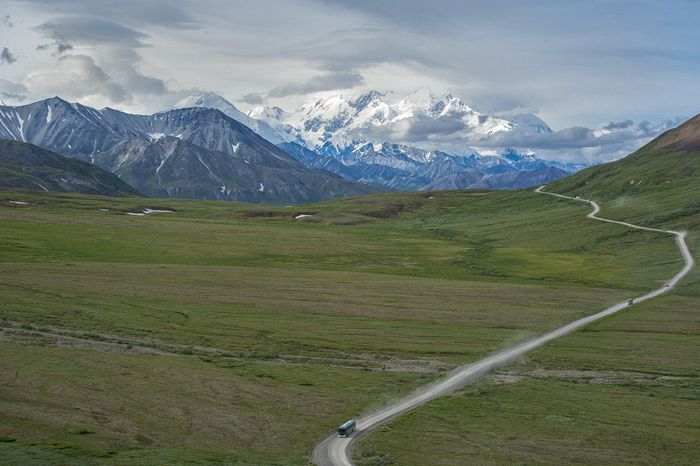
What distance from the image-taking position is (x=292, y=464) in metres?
45.0

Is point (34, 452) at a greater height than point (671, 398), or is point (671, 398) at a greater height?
point (34, 452)

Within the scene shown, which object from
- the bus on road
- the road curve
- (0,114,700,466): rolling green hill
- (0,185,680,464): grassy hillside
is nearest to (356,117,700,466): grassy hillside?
(0,114,700,466): rolling green hill

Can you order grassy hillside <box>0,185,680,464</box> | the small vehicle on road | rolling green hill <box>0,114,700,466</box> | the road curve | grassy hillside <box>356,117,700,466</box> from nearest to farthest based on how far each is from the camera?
the road curve → rolling green hill <box>0,114,700,466</box> → grassy hillside <box>356,117,700,466</box> → grassy hillside <box>0,185,680,464</box> → the small vehicle on road

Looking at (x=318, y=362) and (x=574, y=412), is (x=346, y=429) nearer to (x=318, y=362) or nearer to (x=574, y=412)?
(x=574, y=412)

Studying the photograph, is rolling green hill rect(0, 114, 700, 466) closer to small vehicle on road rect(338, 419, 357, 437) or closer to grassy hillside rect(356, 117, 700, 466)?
grassy hillside rect(356, 117, 700, 466)

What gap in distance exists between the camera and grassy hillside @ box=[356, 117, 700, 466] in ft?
164

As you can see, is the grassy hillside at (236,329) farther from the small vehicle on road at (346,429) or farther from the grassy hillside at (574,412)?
the grassy hillside at (574,412)

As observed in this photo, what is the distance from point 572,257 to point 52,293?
126116 millimetres

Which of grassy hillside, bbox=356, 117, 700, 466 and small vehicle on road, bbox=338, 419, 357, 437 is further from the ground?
Answer: small vehicle on road, bbox=338, 419, 357, 437

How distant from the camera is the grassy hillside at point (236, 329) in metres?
50.2

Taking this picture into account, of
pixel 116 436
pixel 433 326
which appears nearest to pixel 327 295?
pixel 433 326

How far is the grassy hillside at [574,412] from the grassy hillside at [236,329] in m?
6.26

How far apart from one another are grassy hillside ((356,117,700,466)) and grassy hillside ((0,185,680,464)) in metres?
6.26

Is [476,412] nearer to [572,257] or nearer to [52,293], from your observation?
[52,293]
